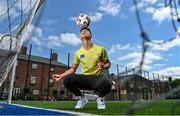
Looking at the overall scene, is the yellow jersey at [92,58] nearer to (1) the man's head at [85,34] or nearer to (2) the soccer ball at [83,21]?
(1) the man's head at [85,34]

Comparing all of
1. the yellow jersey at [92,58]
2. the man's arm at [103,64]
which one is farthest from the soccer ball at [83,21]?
the man's arm at [103,64]

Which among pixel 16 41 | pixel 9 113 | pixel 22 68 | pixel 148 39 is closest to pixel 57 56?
pixel 22 68

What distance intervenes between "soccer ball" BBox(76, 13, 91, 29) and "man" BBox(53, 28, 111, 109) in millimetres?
118

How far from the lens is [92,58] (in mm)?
3545

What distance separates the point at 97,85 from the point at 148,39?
209cm

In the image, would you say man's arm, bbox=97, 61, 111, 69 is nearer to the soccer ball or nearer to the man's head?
the man's head

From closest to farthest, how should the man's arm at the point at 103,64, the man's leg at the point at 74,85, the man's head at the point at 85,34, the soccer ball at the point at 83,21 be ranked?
the man's arm at the point at 103,64 → the man's leg at the point at 74,85 → the man's head at the point at 85,34 → the soccer ball at the point at 83,21

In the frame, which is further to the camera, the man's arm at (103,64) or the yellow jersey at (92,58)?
the yellow jersey at (92,58)

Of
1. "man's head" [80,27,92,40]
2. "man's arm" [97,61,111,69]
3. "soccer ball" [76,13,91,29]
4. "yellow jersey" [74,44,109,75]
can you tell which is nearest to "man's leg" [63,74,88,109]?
"yellow jersey" [74,44,109,75]

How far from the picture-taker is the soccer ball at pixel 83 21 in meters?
3.84

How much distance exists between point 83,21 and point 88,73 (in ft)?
2.40

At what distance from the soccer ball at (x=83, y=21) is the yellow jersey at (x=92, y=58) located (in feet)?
1.14

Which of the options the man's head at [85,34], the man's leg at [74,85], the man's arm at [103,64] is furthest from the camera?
the man's head at [85,34]

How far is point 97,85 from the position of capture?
339cm
